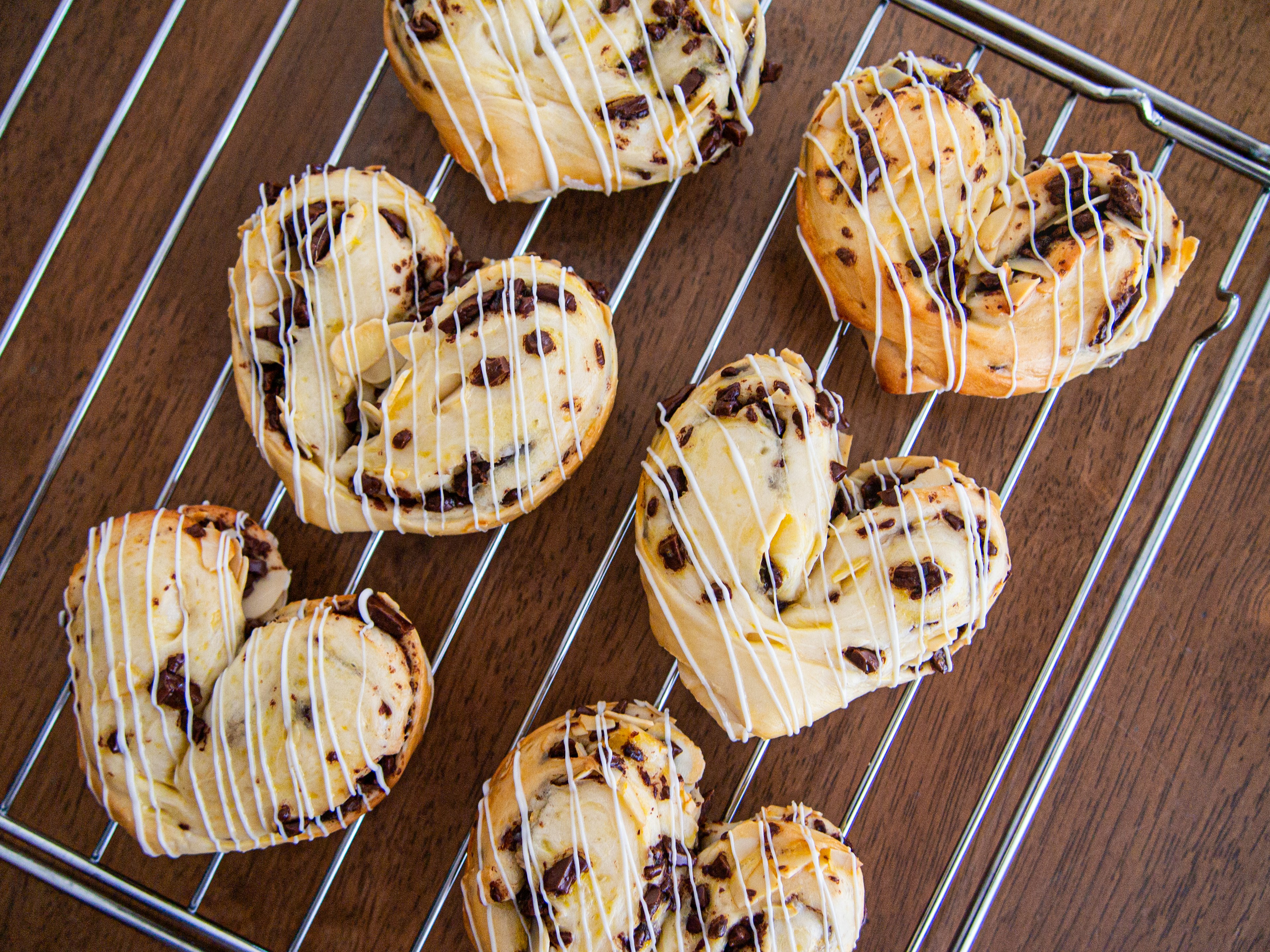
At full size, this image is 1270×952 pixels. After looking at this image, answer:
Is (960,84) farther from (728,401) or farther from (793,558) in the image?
(793,558)

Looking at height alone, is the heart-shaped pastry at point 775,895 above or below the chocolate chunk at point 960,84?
below

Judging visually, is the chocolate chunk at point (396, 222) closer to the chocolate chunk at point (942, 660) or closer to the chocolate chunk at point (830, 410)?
the chocolate chunk at point (830, 410)

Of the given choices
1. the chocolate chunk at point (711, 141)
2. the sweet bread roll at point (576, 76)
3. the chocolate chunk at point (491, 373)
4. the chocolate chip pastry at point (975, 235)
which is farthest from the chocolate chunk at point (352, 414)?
the chocolate chip pastry at point (975, 235)

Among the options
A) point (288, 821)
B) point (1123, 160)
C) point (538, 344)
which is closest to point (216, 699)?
point (288, 821)

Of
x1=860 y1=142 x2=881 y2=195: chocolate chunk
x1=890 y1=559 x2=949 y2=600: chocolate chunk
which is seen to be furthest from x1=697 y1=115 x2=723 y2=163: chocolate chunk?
x1=890 y1=559 x2=949 y2=600: chocolate chunk

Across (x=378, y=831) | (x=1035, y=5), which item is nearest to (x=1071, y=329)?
(x=1035, y=5)

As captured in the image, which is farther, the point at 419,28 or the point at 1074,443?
the point at 1074,443

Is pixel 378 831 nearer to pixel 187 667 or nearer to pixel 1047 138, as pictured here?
pixel 187 667

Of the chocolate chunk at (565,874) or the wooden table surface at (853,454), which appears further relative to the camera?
the wooden table surface at (853,454)
